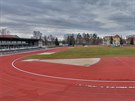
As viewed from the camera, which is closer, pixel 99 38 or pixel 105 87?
pixel 105 87

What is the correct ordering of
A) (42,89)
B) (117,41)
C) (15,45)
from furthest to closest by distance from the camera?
(117,41) → (15,45) → (42,89)

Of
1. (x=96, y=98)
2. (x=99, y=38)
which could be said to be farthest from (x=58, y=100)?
(x=99, y=38)

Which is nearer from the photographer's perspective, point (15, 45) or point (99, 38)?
point (15, 45)

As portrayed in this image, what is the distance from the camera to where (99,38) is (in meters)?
190

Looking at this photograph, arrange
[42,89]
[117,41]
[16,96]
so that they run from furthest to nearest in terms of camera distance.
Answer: [117,41], [42,89], [16,96]

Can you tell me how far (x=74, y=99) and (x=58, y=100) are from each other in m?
0.86

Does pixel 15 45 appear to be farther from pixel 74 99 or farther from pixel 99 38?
pixel 99 38

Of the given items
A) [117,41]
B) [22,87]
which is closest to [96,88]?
[22,87]

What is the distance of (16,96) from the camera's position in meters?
10.4

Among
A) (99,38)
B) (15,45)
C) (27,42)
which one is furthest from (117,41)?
(15,45)

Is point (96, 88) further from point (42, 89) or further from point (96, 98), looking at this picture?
point (42, 89)

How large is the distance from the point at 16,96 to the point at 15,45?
71149 millimetres

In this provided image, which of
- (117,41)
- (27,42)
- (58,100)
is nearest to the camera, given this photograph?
(58,100)

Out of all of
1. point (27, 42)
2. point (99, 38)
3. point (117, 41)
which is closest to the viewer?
point (27, 42)
